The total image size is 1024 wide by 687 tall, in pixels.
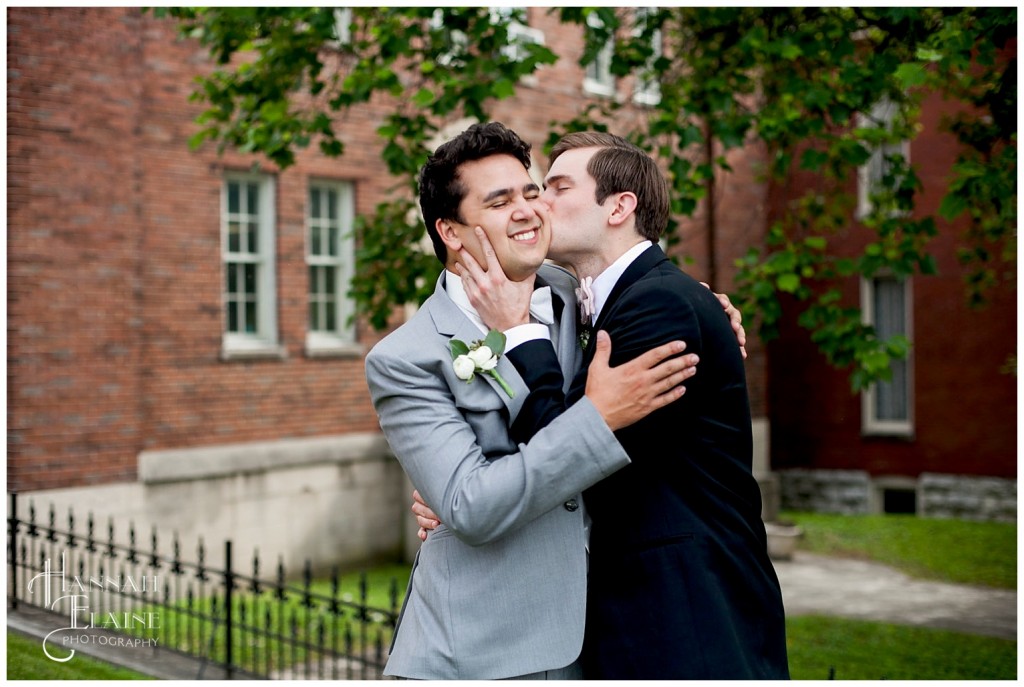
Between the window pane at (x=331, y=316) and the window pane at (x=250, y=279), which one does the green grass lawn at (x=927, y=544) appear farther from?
the window pane at (x=250, y=279)

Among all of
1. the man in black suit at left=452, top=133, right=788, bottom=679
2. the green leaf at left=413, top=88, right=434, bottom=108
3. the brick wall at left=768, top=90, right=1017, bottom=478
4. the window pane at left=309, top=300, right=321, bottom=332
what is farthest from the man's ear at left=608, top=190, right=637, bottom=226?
the brick wall at left=768, top=90, right=1017, bottom=478

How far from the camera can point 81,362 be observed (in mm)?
12547

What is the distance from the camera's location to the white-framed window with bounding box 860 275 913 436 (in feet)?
70.7

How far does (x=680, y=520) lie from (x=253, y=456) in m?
11.9

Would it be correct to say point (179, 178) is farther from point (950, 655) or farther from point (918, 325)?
point (918, 325)

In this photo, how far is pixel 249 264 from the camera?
14.8 meters

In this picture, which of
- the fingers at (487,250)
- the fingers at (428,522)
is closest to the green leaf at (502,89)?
the fingers at (487,250)

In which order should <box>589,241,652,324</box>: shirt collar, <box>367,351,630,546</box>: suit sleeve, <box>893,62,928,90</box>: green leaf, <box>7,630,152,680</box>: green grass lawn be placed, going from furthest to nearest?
<box>7,630,152,680</box>: green grass lawn, <box>893,62,928,90</box>: green leaf, <box>589,241,652,324</box>: shirt collar, <box>367,351,630,546</box>: suit sleeve

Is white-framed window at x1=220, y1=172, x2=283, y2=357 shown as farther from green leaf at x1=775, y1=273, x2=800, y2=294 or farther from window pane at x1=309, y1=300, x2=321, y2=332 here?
green leaf at x1=775, y1=273, x2=800, y2=294

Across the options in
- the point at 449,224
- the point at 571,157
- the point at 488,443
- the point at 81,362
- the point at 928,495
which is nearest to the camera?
the point at 488,443

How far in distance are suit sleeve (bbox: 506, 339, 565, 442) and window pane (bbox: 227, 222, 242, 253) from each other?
12004mm

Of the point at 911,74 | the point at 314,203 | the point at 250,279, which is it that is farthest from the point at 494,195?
the point at 314,203

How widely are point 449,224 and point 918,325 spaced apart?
19370mm

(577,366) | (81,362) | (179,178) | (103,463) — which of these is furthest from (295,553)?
(577,366)
